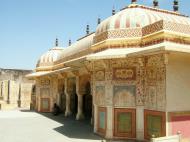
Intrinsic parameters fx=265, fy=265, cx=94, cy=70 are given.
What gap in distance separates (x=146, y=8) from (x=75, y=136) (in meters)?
6.49

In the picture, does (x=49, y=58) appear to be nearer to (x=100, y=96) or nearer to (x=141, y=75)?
(x=100, y=96)

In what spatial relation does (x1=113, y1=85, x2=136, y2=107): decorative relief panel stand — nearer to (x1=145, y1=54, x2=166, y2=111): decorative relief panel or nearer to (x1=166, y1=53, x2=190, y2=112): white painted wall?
(x1=145, y1=54, x2=166, y2=111): decorative relief panel

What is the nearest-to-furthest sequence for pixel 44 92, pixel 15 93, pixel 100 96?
pixel 100 96 → pixel 44 92 → pixel 15 93

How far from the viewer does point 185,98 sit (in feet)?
30.0

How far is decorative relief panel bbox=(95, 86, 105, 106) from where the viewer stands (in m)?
10.7

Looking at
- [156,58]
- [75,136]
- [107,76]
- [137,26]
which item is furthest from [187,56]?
[75,136]

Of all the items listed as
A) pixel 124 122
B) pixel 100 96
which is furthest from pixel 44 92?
pixel 124 122

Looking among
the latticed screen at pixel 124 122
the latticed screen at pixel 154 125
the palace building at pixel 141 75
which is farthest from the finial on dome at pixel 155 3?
the latticed screen at pixel 154 125

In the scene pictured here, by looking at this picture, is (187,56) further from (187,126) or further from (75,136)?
(75,136)

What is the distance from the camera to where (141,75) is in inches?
388

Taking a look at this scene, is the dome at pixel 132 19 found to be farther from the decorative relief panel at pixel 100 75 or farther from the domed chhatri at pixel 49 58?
the domed chhatri at pixel 49 58

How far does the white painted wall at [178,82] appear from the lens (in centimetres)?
875

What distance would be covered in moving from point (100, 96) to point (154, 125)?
2648 mm

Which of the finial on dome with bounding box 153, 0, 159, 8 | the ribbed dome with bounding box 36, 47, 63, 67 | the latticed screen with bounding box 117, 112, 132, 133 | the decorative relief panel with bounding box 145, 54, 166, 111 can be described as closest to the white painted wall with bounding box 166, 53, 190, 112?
the decorative relief panel with bounding box 145, 54, 166, 111
